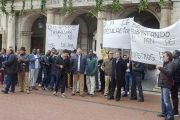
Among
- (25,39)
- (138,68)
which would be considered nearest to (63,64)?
(138,68)

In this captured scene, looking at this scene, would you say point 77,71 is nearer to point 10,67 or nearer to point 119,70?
point 119,70

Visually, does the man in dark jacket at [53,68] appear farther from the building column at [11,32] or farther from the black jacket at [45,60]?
the building column at [11,32]

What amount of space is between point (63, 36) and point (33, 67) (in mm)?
2697

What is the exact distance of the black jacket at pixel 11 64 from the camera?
33.7 feet

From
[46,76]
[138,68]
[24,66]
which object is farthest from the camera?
[46,76]

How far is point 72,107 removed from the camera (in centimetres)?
816

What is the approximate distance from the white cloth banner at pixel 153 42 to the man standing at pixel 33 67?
4788 millimetres

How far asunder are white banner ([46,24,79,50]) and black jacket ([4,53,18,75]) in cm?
351

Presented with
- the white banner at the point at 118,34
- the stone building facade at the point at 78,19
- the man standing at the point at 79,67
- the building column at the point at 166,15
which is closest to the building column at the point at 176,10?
the stone building facade at the point at 78,19

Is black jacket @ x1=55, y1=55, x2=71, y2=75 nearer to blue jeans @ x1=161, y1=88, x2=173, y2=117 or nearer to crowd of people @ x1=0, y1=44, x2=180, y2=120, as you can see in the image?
crowd of people @ x1=0, y1=44, x2=180, y2=120

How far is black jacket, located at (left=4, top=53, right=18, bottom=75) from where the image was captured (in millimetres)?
10281

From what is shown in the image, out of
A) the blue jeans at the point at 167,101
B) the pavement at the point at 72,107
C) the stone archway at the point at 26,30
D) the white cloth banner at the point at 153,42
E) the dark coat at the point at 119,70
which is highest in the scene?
the stone archway at the point at 26,30

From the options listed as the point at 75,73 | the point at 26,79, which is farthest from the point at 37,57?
the point at 75,73

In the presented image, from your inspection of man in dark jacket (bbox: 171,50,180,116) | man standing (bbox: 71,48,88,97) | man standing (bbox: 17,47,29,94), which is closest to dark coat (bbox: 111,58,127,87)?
man standing (bbox: 71,48,88,97)
